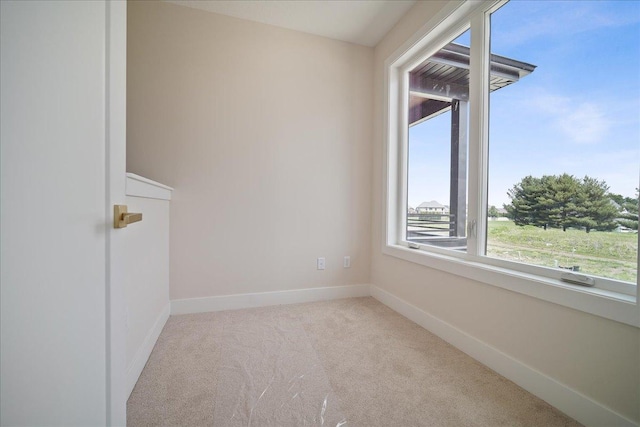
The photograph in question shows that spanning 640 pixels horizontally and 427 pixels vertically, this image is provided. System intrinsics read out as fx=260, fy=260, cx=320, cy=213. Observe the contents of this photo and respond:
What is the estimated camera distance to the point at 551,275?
1.32 meters

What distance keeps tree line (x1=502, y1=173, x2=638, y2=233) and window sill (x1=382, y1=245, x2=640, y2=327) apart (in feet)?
1.00

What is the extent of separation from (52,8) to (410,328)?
2350mm

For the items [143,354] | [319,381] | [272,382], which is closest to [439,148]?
[319,381]

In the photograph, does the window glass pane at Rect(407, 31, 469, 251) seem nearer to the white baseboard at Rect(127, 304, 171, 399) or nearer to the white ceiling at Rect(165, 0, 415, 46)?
the white ceiling at Rect(165, 0, 415, 46)

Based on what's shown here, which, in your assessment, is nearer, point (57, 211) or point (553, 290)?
point (57, 211)

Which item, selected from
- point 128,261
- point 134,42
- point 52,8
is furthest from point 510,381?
point 134,42

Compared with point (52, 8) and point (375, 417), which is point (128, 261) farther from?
point (375, 417)

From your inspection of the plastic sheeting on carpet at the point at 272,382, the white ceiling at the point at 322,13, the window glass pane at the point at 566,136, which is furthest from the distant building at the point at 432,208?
the white ceiling at the point at 322,13

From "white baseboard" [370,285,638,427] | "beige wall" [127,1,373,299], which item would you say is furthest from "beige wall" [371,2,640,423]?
"beige wall" [127,1,373,299]

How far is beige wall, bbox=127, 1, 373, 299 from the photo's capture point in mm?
2158

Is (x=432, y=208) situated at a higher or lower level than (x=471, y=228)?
higher

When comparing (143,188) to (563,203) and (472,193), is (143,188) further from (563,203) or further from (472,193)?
(563,203)

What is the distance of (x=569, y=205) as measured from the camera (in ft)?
4.35

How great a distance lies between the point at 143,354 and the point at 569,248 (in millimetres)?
2367
